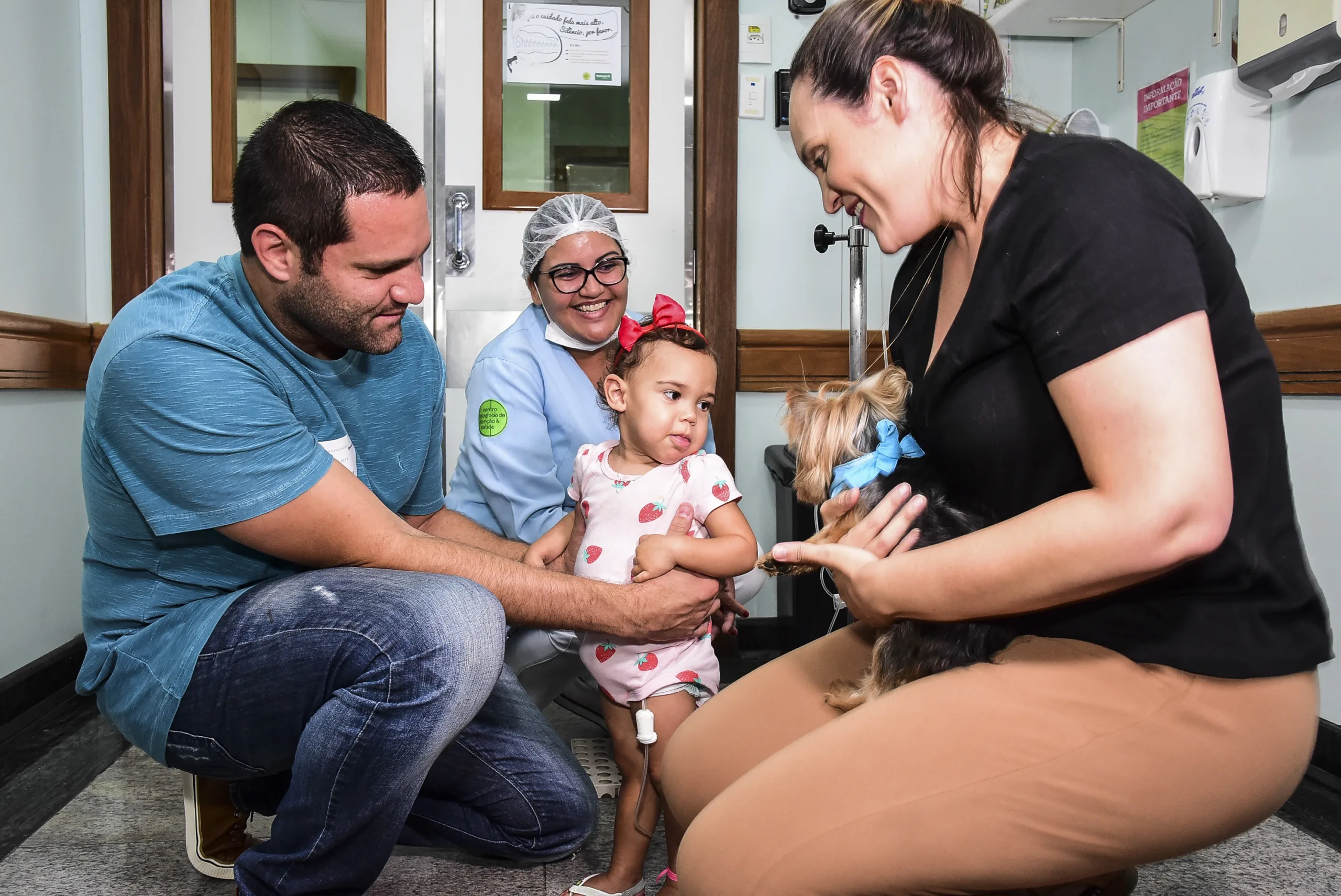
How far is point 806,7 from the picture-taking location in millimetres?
3232

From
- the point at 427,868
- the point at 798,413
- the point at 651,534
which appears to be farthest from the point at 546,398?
the point at 427,868

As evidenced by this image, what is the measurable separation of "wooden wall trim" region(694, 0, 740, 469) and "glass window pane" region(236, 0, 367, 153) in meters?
1.14

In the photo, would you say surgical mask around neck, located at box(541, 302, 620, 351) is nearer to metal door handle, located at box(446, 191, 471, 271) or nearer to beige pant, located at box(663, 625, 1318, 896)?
metal door handle, located at box(446, 191, 471, 271)

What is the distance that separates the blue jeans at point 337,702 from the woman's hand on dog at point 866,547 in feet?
1.67

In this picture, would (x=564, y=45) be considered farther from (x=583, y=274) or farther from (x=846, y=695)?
(x=846, y=695)

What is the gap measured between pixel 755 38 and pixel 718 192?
0.53m

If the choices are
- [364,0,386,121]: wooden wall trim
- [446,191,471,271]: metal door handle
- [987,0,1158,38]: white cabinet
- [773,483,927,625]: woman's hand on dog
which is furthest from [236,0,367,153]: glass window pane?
[773,483,927,625]: woman's hand on dog

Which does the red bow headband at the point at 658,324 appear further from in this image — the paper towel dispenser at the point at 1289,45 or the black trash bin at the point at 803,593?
the paper towel dispenser at the point at 1289,45

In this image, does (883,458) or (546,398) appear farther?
(546,398)

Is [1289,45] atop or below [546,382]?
atop

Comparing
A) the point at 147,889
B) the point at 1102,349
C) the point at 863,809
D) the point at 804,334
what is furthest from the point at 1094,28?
the point at 147,889

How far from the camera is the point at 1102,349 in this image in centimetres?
85

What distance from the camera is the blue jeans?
52.9 inches

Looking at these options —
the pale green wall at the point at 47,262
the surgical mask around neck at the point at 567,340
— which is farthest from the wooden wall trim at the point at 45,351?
the surgical mask around neck at the point at 567,340
